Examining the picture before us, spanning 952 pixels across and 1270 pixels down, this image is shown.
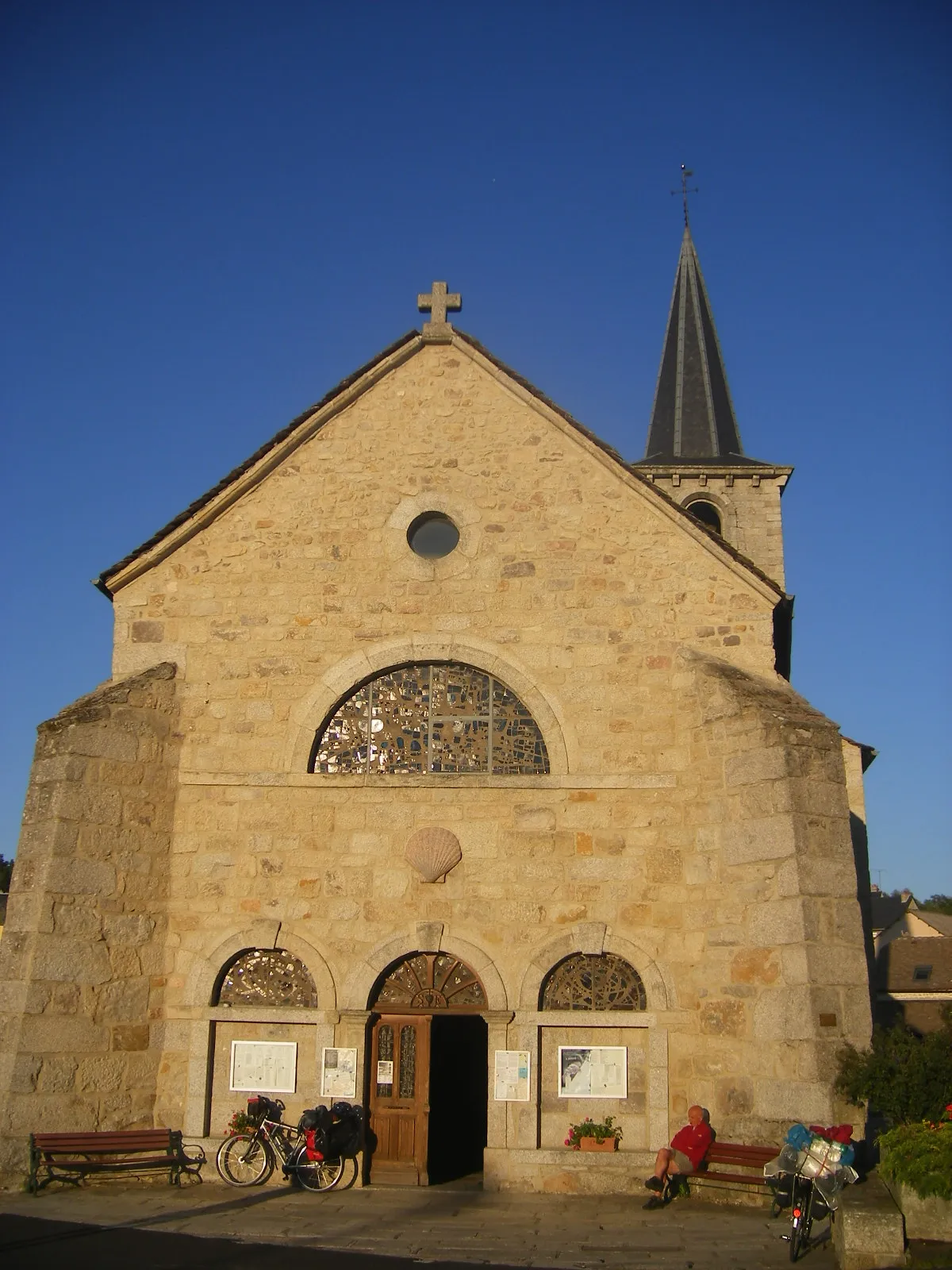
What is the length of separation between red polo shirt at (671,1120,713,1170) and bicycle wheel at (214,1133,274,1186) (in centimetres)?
387

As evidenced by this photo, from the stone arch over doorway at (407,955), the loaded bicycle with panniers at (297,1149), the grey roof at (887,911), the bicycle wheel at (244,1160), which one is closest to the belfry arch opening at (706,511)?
the stone arch over doorway at (407,955)

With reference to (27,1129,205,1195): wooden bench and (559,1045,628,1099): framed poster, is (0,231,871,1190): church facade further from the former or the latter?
(27,1129,205,1195): wooden bench

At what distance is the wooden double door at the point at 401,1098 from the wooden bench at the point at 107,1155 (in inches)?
69.0

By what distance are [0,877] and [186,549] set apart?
59518 millimetres

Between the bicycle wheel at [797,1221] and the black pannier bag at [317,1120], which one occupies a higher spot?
the black pannier bag at [317,1120]

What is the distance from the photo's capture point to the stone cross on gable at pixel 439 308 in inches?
551

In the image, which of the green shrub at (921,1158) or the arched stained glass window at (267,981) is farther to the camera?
the arched stained glass window at (267,981)

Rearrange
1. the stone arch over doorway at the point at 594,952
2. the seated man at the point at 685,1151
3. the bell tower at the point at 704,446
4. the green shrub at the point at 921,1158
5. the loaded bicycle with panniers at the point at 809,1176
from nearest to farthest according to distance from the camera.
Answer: the green shrub at the point at 921,1158
the loaded bicycle with panniers at the point at 809,1176
the seated man at the point at 685,1151
the stone arch over doorway at the point at 594,952
the bell tower at the point at 704,446

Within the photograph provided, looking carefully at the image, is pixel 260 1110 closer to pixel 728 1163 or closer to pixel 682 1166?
pixel 682 1166

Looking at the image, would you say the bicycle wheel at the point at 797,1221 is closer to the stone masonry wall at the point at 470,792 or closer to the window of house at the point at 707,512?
the stone masonry wall at the point at 470,792

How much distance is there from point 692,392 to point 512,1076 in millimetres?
15674

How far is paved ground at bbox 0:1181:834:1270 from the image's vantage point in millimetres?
8305

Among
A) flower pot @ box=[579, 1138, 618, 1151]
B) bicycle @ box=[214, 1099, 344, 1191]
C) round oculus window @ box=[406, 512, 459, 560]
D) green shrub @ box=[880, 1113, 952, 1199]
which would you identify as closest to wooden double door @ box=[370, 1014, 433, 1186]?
bicycle @ box=[214, 1099, 344, 1191]

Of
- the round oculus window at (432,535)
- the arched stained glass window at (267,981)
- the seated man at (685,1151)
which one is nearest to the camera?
the seated man at (685,1151)
